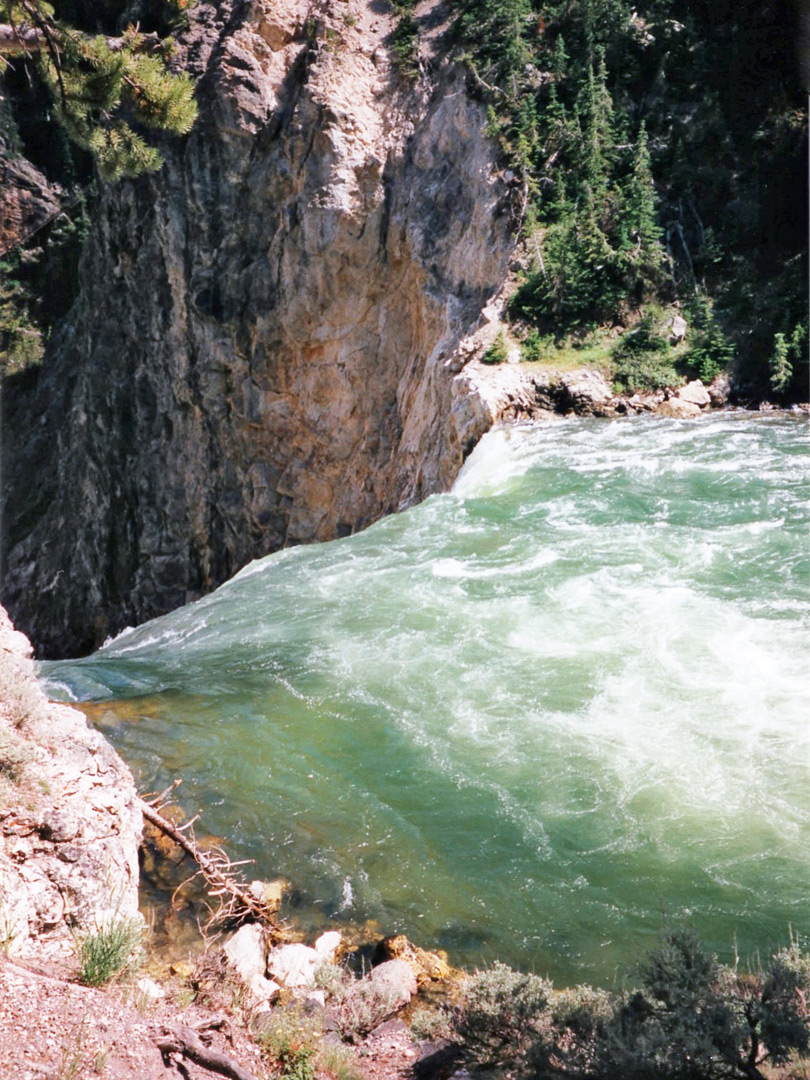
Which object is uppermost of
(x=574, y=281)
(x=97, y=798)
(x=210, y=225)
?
(x=210, y=225)

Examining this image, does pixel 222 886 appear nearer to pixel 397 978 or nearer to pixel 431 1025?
pixel 397 978

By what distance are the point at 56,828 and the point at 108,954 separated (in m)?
0.77

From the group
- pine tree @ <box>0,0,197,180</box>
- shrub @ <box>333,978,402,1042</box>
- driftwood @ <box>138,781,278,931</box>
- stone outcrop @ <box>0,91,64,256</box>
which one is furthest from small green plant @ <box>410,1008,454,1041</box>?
stone outcrop @ <box>0,91,64,256</box>

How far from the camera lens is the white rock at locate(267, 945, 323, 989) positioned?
4188mm

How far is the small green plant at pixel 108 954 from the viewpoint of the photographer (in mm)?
3258

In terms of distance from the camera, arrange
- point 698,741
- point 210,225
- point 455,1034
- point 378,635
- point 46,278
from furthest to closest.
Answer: point 46,278 → point 210,225 → point 378,635 → point 698,741 → point 455,1034

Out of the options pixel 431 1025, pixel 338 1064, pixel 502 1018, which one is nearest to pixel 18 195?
pixel 431 1025

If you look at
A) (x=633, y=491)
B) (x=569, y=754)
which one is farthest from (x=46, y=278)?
Answer: (x=569, y=754)

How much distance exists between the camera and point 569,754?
5.86 meters

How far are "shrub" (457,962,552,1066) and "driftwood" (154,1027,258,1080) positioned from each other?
88 cm

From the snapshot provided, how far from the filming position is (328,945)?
176 inches

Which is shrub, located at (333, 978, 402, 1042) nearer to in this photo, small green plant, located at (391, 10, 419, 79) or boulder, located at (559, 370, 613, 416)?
boulder, located at (559, 370, 613, 416)

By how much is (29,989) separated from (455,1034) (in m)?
1.62

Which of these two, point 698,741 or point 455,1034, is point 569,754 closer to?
point 698,741
